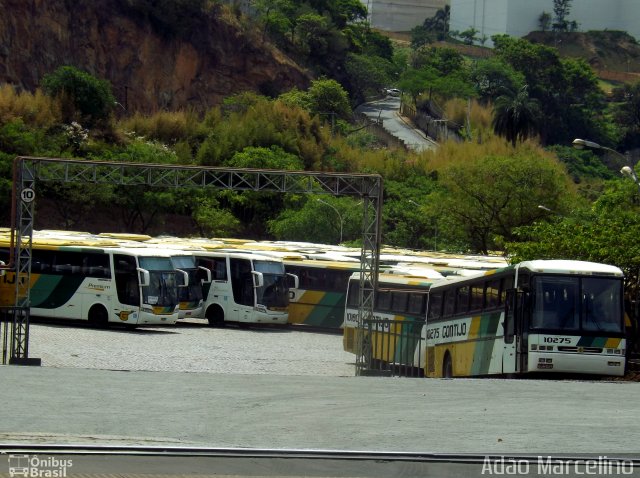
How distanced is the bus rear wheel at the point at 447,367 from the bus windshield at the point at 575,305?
4637 mm

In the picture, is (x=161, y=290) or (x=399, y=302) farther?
(x=161, y=290)

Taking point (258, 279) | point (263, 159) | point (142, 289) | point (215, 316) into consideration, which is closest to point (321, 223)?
point (263, 159)

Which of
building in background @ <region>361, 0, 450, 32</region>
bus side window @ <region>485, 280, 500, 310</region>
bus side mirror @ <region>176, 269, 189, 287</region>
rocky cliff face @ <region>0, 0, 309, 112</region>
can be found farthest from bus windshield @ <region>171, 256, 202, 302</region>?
building in background @ <region>361, 0, 450, 32</region>

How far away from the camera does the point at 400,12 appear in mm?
174250

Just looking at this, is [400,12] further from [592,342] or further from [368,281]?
[592,342]

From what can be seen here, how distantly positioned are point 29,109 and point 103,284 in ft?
135

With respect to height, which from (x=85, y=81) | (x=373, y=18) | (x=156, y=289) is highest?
(x=373, y=18)

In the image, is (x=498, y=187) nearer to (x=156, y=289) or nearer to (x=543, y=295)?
(x=156, y=289)

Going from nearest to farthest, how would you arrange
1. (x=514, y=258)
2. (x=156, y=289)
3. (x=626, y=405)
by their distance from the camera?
(x=626, y=405), (x=514, y=258), (x=156, y=289)

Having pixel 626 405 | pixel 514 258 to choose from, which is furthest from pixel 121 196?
pixel 626 405

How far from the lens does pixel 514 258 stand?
107ft

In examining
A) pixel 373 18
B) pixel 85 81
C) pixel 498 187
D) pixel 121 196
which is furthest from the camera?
pixel 373 18

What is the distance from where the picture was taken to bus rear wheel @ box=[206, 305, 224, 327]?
4216cm

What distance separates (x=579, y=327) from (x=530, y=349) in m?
1.02
